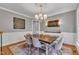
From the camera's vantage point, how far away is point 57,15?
5.38 feet

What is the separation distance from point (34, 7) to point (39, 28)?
369 millimetres

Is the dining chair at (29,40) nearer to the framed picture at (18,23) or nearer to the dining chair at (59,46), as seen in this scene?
the framed picture at (18,23)

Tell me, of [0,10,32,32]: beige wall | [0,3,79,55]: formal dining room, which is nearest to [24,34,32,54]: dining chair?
→ [0,3,79,55]: formal dining room

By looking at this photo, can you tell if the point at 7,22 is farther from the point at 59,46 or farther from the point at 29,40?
the point at 59,46

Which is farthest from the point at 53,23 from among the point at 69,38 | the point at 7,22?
the point at 7,22

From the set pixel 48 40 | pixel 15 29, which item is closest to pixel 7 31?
pixel 15 29

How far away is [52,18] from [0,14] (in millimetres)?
875

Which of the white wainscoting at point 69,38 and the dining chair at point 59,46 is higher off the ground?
the white wainscoting at point 69,38

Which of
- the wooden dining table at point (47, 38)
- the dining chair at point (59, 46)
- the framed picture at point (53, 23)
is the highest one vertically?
the framed picture at point (53, 23)

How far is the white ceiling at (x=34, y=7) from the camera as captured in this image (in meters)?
1.57

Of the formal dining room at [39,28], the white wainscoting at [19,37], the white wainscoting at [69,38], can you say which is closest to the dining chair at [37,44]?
the formal dining room at [39,28]

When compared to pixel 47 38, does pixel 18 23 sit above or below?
above

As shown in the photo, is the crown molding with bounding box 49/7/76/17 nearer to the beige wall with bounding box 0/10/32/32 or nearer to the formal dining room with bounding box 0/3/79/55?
the formal dining room with bounding box 0/3/79/55

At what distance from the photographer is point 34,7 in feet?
5.25
